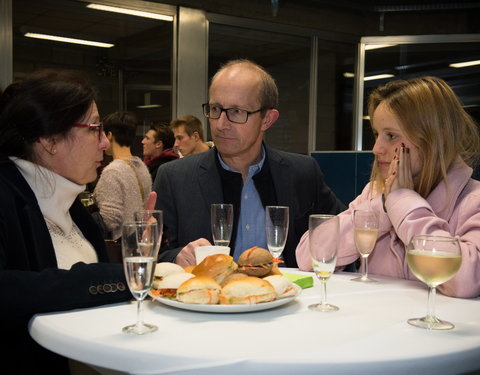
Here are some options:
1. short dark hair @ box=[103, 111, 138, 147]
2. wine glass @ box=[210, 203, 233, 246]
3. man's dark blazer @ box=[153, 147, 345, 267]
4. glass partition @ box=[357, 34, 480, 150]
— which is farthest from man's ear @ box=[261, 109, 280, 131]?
glass partition @ box=[357, 34, 480, 150]

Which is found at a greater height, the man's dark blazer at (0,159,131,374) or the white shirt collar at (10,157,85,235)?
the white shirt collar at (10,157,85,235)

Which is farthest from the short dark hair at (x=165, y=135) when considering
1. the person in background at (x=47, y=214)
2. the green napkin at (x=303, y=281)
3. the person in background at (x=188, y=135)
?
the green napkin at (x=303, y=281)

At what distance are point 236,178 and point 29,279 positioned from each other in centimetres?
130

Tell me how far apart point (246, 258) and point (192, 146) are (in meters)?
4.51

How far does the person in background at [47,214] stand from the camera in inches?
50.6

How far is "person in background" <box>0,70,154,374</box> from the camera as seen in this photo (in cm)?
129

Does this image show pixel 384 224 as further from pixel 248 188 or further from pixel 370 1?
pixel 370 1

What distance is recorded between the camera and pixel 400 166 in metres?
1.91

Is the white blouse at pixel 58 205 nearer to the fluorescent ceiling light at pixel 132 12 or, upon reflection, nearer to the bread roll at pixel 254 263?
the bread roll at pixel 254 263

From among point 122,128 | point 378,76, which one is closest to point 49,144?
point 122,128

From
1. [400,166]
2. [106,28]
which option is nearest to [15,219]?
[400,166]

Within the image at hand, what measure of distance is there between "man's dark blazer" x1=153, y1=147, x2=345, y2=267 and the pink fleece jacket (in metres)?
0.45

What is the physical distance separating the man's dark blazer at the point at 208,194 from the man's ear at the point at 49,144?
71 centimetres

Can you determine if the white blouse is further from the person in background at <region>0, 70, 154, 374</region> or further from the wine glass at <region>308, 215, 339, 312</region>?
the wine glass at <region>308, 215, 339, 312</region>
